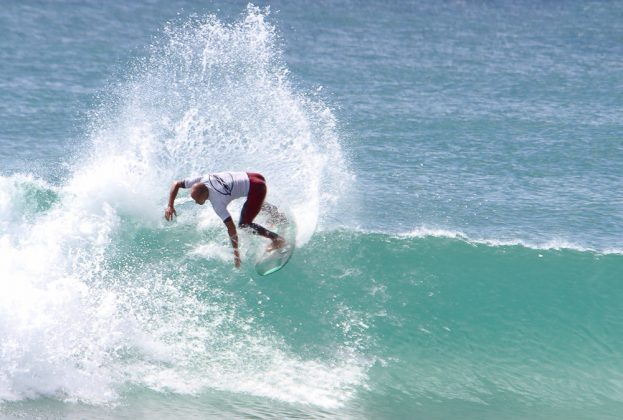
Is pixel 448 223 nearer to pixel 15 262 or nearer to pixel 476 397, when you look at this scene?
Result: pixel 476 397

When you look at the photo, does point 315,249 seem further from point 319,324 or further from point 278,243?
point 319,324

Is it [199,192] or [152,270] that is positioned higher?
[199,192]

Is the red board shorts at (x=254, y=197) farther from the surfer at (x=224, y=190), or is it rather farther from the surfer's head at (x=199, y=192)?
the surfer's head at (x=199, y=192)

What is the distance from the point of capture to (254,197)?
40.4 feet

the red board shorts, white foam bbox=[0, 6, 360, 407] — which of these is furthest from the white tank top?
white foam bbox=[0, 6, 360, 407]

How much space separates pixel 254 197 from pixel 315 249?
93.4 inches

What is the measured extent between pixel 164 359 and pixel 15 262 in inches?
90.8

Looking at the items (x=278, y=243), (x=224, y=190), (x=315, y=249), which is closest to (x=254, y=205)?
(x=224, y=190)

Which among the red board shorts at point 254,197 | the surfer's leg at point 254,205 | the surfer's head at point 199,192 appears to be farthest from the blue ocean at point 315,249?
the surfer's head at point 199,192

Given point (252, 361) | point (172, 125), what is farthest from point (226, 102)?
point (252, 361)

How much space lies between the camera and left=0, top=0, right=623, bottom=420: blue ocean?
461 inches

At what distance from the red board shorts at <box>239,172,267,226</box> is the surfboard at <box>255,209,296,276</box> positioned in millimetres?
789

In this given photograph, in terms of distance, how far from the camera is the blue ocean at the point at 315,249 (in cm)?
1171

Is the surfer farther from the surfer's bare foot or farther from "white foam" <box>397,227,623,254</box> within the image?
"white foam" <box>397,227,623,254</box>
